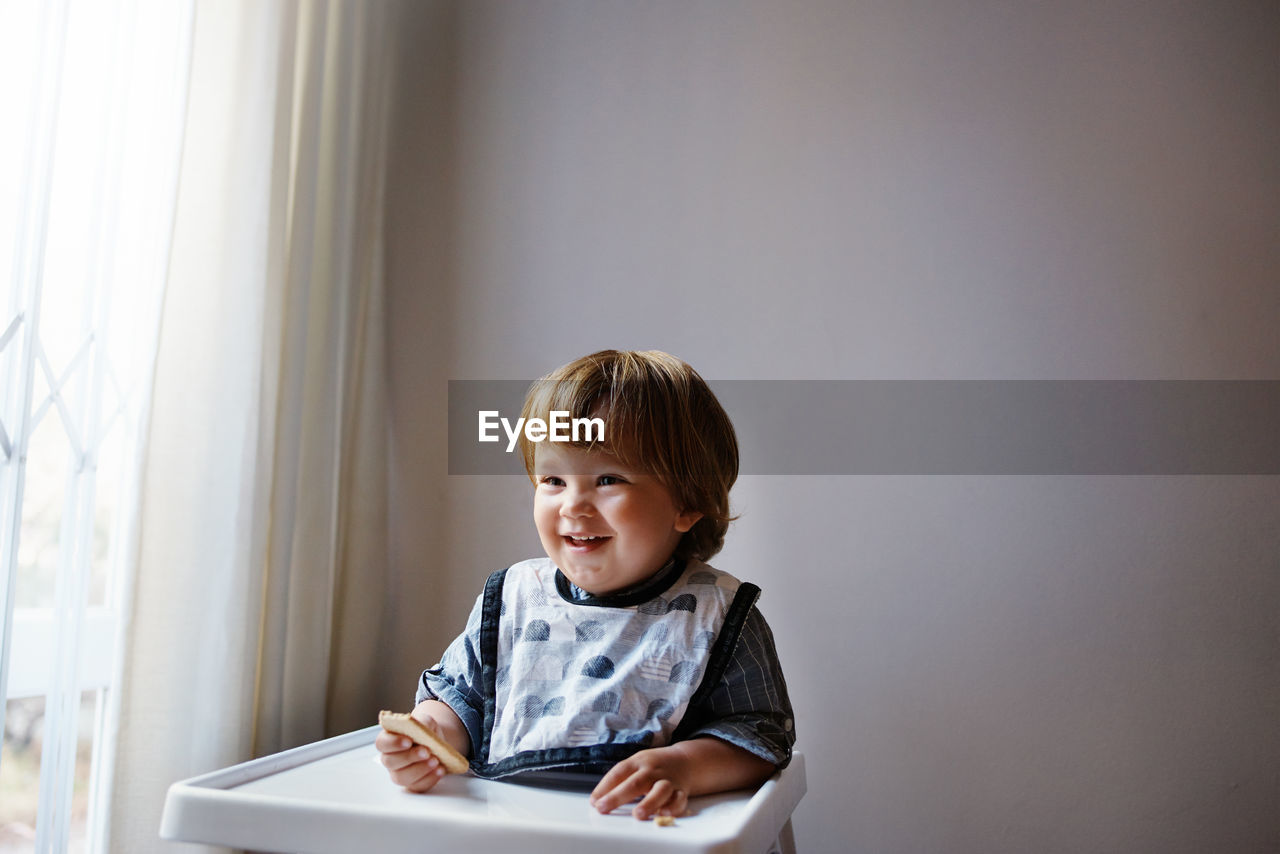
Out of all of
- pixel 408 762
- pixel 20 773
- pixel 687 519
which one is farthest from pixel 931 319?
pixel 20 773

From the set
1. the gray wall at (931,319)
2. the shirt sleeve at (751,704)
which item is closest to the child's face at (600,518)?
the shirt sleeve at (751,704)

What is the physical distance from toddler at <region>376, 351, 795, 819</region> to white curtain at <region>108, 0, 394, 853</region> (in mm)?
254

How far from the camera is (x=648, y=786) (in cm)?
68

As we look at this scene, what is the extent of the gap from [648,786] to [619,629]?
17 cm

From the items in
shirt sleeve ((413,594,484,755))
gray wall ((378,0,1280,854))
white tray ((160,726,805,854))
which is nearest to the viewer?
white tray ((160,726,805,854))

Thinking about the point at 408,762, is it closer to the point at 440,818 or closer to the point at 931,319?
the point at 440,818

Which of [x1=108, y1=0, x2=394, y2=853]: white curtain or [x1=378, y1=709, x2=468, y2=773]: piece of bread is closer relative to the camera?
[x1=378, y1=709, x2=468, y2=773]: piece of bread

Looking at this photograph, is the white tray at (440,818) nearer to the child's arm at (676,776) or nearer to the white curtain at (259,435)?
the child's arm at (676,776)

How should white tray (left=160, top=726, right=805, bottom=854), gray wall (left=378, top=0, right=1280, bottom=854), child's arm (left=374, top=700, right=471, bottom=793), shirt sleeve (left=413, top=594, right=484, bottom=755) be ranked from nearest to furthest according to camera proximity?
white tray (left=160, top=726, right=805, bottom=854) → child's arm (left=374, top=700, right=471, bottom=793) → shirt sleeve (left=413, top=594, right=484, bottom=755) → gray wall (left=378, top=0, right=1280, bottom=854)

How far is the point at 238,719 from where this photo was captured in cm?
98

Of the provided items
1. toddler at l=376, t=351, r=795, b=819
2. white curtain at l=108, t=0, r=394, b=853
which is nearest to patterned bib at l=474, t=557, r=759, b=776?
toddler at l=376, t=351, r=795, b=819

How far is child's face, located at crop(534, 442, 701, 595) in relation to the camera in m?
0.81

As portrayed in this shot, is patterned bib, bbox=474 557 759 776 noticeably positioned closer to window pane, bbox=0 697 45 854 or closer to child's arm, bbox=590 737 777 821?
child's arm, bbox=590 737 777 821

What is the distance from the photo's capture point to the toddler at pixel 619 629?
0.77 metres
